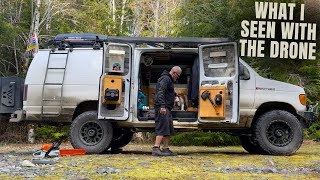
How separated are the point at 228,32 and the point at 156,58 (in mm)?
6984

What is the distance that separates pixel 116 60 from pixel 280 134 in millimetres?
3382

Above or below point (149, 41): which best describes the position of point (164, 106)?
below

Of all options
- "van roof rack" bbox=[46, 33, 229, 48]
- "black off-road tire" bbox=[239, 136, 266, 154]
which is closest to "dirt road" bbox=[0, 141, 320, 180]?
"black off-road tire" bbox=[239, 136, 266, 154]

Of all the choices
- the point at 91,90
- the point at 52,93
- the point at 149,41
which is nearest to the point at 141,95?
the point at 91,90

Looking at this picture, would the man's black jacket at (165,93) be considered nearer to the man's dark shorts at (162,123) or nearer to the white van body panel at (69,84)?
the man's dark shorts at (162,123)

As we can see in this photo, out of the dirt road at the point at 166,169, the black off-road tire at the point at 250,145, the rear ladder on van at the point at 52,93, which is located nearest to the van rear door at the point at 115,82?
the rear ladder on van at the point at 52,93

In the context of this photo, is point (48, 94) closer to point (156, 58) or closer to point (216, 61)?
point (156, 58)

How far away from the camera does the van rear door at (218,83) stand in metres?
9.10

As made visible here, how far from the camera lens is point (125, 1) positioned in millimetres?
28062

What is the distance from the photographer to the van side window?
9.32 m

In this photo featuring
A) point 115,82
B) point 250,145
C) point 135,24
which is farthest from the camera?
point 135,24

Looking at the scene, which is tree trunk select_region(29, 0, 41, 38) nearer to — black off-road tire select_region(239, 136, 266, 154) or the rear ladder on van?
the rear ladder on van

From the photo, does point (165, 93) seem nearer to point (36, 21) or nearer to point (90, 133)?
point (90, 133)

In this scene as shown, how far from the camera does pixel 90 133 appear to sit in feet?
31.8
